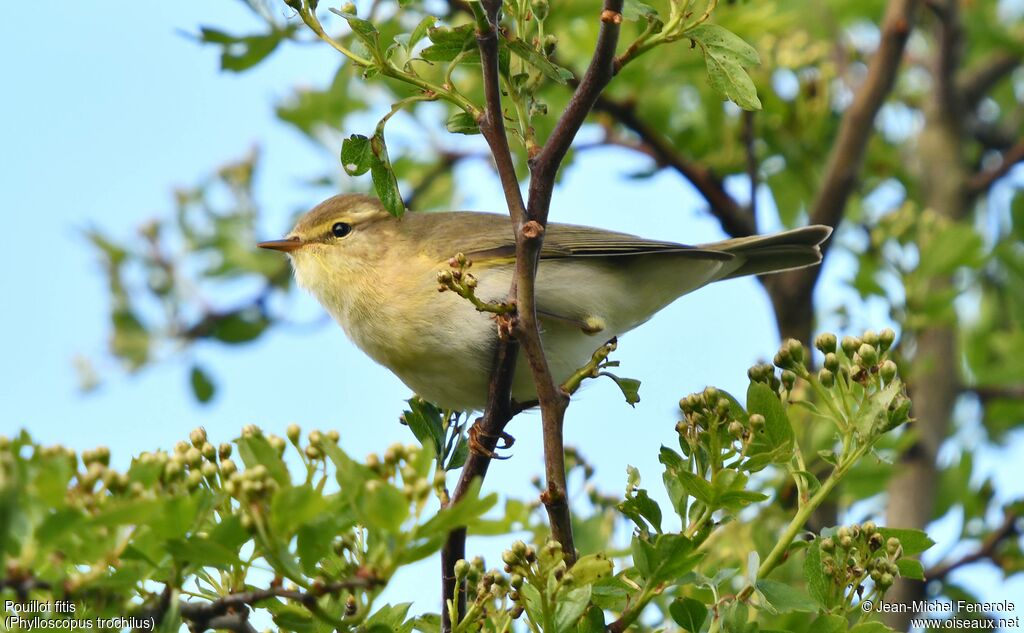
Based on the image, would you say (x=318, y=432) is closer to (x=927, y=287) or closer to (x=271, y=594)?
(x=271, y=594)

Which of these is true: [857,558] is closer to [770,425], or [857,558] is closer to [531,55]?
[770,425]

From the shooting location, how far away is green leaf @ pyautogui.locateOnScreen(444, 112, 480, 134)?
2.66m

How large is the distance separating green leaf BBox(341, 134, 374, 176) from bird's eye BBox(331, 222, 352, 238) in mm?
Answer: 2321

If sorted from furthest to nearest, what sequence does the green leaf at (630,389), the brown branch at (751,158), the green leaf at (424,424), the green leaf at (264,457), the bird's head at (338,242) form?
the brown branch at (751,158), the bird's head at (338,242), the green leaf at (424,424), the green leaf at (630,389), the green leaf at (264,457)

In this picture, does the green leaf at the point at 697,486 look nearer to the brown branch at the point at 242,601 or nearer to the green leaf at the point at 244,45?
the brown branch at the point at 242,601

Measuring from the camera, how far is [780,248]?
4875 millimetres

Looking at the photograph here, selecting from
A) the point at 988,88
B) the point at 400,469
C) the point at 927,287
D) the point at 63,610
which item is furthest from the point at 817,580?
the point at 988,88

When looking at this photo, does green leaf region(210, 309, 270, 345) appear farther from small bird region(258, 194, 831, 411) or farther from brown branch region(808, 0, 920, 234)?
brown branch region(808, 0, 920, 234)

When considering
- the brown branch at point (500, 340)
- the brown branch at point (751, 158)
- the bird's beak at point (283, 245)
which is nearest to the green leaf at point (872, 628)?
the brown branch at point (500, 340)

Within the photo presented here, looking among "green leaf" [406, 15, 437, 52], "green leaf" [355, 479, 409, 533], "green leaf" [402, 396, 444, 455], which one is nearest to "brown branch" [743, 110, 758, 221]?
"green leaf" [402, 396, 444, 455]

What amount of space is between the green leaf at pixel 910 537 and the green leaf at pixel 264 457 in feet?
4.51

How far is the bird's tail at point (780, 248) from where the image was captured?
4770mm

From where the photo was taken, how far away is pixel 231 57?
14.4 feet

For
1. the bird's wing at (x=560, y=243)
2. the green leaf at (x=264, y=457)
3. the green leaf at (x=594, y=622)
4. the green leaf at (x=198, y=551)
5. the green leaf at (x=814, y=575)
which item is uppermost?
the bird's wing at (x=560, y=243)
